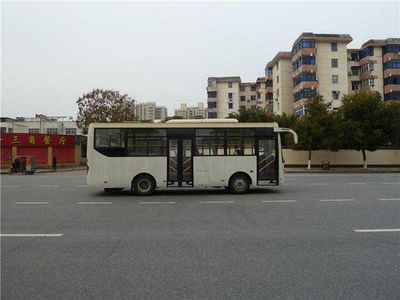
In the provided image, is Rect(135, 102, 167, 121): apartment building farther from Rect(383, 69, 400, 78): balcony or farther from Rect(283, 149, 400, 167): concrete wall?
Rect(283, 149, 400, 167): concrete wall

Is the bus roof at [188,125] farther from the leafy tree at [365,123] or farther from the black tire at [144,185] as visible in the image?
the leafy tree at [365,123]

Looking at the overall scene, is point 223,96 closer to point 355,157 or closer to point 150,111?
point 150,111

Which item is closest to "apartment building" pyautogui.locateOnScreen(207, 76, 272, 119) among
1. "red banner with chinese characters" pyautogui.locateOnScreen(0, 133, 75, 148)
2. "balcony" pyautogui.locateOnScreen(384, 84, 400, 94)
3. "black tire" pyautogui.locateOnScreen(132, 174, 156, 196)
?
"balcony" pyautogui.locateOnScreen(384, 84, 400, 94)

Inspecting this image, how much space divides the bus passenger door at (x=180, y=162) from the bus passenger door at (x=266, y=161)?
2.74m

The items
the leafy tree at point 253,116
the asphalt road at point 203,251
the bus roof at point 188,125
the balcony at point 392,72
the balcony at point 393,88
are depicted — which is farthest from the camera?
the balcony at point 392,72

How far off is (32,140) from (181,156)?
110 ft

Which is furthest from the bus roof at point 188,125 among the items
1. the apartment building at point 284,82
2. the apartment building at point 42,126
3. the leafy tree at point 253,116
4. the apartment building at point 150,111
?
the apartment building at point 150,111

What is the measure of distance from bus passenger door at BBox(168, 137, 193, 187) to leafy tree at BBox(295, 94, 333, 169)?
2167 cm

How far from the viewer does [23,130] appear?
7981 cm

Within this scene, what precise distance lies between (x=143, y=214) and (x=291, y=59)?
209ft

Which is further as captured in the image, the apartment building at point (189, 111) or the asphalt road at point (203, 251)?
the apartment building at point (189, 111)

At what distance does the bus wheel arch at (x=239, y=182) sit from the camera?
14.7 meters

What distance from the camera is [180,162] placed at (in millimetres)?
14562

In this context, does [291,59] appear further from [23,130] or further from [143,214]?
[143,214]
